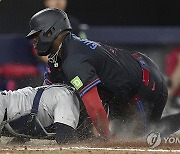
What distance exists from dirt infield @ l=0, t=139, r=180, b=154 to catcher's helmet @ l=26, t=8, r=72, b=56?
0.87 metres

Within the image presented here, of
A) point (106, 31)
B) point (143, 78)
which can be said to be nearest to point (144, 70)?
point (143, 78)

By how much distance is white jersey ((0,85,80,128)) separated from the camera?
586cm

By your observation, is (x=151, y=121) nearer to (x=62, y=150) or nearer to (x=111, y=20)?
(x=62, y=150)

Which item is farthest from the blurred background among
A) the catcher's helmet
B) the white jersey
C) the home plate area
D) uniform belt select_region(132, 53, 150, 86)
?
the white jersey

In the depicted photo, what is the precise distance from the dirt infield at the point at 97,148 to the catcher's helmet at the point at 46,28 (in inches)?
34.2

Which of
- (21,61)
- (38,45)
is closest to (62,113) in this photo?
(38,45)

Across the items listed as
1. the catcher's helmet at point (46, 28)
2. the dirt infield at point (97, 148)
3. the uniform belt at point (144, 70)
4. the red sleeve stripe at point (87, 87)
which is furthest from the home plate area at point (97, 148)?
the catcher's helmet at point (46, 28)

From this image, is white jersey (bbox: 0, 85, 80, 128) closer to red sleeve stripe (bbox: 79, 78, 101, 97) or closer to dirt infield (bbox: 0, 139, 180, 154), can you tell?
red sleeve stripe (bbox: 79, 78, 101, 97)

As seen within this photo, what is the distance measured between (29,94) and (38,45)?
0.54 metres

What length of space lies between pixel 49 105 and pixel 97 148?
539mm

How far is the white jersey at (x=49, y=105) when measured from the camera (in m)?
5.86

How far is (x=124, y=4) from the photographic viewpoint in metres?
10.5

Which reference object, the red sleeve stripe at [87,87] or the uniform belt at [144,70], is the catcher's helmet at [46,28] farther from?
the uniform belt at [144,70]

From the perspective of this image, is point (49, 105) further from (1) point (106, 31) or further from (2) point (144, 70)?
(1) point (106, 31)
